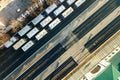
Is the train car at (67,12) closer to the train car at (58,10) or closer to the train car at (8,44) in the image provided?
the train car at (58,10)

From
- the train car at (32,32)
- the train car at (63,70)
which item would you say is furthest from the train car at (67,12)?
the train car at (63,70)

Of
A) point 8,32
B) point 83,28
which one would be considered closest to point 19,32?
point 8,32

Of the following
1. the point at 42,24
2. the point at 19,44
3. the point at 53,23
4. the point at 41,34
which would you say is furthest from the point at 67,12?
the point at 19,44

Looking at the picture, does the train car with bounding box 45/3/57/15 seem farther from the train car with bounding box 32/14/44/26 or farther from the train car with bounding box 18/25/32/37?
the train car with bounding box 18/25/32/37

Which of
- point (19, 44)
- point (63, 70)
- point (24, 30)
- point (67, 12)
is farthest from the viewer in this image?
point (63, 70)

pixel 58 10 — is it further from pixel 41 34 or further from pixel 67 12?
pixel 41 34
